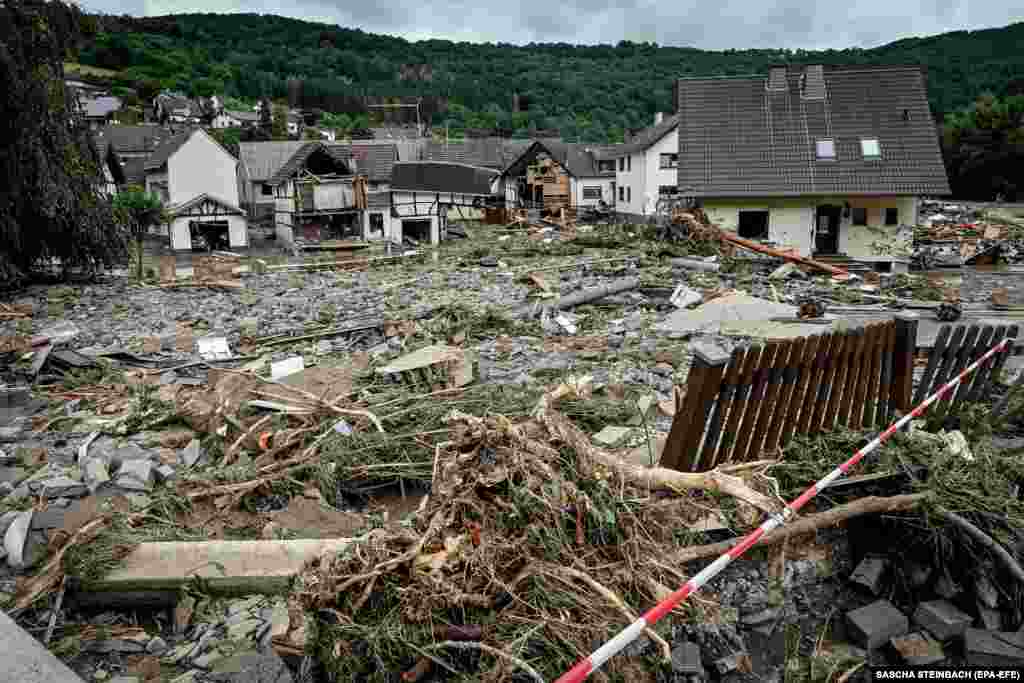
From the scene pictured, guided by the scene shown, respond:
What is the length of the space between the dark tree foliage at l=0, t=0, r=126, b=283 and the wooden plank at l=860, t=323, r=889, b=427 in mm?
19715

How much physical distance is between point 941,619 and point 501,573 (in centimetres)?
223

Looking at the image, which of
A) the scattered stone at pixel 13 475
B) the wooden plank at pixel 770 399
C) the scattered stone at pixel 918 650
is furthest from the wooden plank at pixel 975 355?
the scattered stone at pixel 13 475

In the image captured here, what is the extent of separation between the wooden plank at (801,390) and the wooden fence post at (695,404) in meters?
0.70

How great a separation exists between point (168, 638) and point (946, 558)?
4.30m

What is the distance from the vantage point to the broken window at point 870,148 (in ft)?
82.7

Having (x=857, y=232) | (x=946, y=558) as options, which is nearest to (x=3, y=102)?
(x=946, y=558)

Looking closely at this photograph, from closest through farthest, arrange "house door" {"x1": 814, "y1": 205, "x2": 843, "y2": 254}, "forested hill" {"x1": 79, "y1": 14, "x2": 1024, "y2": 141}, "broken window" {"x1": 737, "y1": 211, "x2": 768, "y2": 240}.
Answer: "house door" {"x1": 814, "y1": 205, "x2": 843, "y2": 254} < "broken window" {"x1": 737, "y1": 211, "x2": 768, "y2": 240} < "forested hill" {"x1": 79, "y1": 14, "x2": 1024, "y2": 141}

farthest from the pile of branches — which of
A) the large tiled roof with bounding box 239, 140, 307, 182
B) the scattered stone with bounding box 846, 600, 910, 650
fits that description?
the large tiled roof with bounding box 239, 140, 307, 182

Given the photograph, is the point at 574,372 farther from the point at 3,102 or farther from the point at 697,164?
the point at 697,164

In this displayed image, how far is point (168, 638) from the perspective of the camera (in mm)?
4133

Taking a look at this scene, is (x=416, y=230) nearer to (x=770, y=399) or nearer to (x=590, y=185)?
(x=590, y=185)

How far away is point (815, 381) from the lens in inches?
189

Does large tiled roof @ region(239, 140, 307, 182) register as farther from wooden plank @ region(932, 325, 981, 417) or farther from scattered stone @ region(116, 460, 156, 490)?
wooden plank @ region(932, 325, 981, 417)

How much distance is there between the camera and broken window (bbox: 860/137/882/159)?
992 inches
